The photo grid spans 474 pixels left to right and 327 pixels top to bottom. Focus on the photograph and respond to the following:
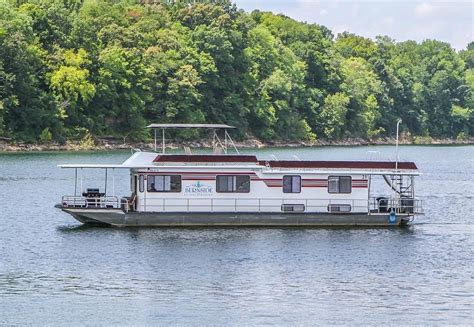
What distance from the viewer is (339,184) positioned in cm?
6216

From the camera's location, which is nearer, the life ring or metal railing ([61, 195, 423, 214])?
metal railing ([61, 195, 423, 214])

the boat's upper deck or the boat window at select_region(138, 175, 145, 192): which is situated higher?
the boat's upper deck

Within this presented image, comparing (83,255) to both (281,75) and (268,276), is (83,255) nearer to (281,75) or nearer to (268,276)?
(268,276)

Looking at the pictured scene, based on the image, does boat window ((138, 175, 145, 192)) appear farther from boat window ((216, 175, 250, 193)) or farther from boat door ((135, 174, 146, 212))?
boat window ((216, 175, 250, 193))

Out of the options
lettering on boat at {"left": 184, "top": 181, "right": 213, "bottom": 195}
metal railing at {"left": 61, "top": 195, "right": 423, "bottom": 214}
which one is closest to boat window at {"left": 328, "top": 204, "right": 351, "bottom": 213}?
metal railing at {"left": 61, "top": 195, "right": 423, "bottom": 214}

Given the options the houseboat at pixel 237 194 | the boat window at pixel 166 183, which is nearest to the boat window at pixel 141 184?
the houseboat at pixel 237 194

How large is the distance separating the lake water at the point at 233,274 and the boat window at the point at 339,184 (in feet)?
6.92

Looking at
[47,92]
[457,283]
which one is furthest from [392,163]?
[47,92]

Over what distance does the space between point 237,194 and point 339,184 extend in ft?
17.2

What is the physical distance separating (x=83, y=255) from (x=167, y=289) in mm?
8961

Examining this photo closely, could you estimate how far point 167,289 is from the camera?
46812 millimetres

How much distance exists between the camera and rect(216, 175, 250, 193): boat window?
61625 millimetres

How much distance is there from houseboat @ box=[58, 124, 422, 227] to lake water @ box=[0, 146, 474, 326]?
29.6 inches

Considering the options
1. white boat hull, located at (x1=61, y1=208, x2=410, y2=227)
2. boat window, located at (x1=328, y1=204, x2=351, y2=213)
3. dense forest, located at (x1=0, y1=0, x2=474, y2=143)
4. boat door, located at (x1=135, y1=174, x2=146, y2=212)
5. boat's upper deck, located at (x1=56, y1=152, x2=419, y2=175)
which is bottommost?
white boat hull, located at (x1=61, y1=208, x2=410, y2=227)
